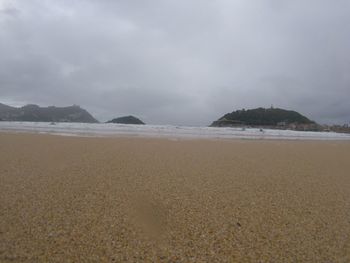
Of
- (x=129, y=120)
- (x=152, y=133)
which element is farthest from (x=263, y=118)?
(x=152, y=133)

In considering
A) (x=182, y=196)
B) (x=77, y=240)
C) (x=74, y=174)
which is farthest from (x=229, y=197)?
(x=74, y=174)

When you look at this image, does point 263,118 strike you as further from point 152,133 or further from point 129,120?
point 152,133

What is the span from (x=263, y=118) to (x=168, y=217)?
72984 mm

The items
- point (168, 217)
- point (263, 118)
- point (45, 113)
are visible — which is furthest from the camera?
point (45, 113)

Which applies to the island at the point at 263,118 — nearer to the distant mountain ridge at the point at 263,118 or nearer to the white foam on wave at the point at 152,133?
the distant mountain ridge at the point at 263,118

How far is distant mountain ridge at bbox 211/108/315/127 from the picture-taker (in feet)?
223

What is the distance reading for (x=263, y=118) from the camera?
70938mm

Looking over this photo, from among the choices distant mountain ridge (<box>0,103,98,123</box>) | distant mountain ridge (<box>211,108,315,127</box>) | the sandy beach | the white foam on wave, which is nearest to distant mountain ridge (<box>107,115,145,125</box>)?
distant mountain ridge (<box>211,108,315,127</box>)

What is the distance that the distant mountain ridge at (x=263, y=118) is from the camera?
2675 inches

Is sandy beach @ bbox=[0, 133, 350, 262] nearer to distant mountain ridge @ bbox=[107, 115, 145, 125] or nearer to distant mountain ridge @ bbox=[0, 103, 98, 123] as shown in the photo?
distant mountain ridge @ bbox=[107, 115, 145, 125]

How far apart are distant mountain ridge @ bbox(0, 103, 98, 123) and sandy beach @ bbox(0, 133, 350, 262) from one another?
79049 millimetres

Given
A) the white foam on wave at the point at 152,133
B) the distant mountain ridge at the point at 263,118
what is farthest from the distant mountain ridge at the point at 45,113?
the white foam on wave at the point at 152,133

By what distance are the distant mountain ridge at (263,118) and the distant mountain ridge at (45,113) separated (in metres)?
47.6

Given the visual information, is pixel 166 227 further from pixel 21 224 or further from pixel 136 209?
pixel 21 224
